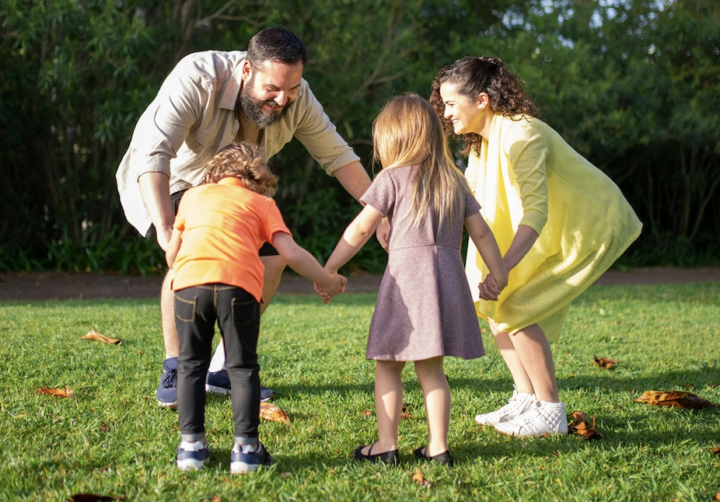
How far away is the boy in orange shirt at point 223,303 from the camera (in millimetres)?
2377

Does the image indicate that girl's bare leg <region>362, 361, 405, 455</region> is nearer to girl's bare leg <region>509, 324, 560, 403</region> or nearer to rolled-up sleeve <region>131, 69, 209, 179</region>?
girl's bare leg <region>509, 324, 560, 403</region>

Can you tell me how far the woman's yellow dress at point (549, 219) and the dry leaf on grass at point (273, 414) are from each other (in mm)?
1000

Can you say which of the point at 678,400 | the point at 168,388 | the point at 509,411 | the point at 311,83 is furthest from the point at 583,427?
the point at 311,83

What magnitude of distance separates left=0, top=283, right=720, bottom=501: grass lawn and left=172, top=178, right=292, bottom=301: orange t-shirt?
664 millimetres

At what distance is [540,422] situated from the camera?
294 cm

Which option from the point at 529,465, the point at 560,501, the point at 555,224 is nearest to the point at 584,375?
the point at 555,224

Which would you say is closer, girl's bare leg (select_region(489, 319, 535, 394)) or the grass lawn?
the grass lawn

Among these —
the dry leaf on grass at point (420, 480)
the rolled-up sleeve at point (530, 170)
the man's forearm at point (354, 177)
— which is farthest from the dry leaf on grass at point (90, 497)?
the man's forearm at point (354, 177)

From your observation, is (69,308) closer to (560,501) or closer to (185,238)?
(185,238)

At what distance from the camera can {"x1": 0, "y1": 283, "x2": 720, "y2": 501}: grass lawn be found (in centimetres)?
230

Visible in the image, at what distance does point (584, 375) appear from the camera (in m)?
4.09

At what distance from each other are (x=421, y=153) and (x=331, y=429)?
1224mm

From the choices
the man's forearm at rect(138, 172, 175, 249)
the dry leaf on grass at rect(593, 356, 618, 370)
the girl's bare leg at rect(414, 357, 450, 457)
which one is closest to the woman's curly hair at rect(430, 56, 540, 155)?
the girl's bare leg at rect(414, 357, 450, 457)

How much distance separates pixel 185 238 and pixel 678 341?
418cm
